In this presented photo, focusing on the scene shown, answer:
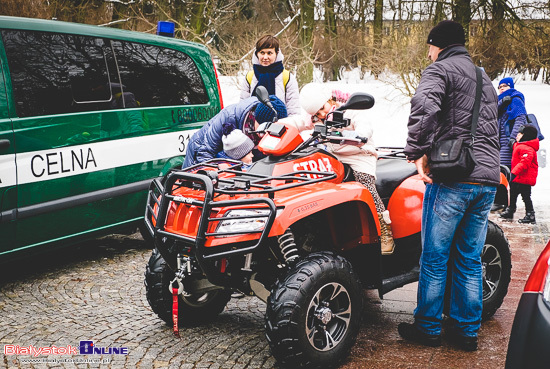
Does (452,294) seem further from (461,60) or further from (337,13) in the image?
(337,13)

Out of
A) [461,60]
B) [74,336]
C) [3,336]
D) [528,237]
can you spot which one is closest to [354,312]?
[461,60]

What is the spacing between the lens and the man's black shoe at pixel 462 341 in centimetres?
375

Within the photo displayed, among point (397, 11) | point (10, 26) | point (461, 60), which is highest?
point (397, 11)

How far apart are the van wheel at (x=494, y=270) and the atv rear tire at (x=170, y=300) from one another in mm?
1742

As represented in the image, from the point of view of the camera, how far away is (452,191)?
3.58 m

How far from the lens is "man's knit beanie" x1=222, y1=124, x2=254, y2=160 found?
419 cm

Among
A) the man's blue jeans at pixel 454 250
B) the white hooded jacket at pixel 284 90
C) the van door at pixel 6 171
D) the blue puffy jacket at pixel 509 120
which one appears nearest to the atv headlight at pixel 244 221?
the man's blue jeans at pixel 454 250

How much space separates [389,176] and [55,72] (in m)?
2.67

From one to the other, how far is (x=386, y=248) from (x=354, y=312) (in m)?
0.65

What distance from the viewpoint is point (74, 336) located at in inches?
157

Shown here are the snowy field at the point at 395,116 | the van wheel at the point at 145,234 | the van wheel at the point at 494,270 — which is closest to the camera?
the van wheel at the point at 494,270

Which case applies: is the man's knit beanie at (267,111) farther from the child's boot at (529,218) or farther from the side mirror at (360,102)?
the child's boot at (529,218)

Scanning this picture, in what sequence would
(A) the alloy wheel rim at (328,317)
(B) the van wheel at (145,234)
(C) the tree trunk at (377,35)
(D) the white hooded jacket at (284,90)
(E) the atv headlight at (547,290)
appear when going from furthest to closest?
1. (C) the tree trunk at (377,35)
2. (D) the white hooded jacket at (284,90)
3. (B) the van wheel at (145,234)
4. (A) the alloy wheel rim at (328,317)
5. (E) the atv headlight at (547,290)

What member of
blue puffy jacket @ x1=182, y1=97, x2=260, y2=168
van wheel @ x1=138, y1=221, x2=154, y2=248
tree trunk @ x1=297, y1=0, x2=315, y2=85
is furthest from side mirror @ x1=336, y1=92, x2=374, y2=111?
tree trunk @ x1=297, y1=0, x2=315, y2=85
